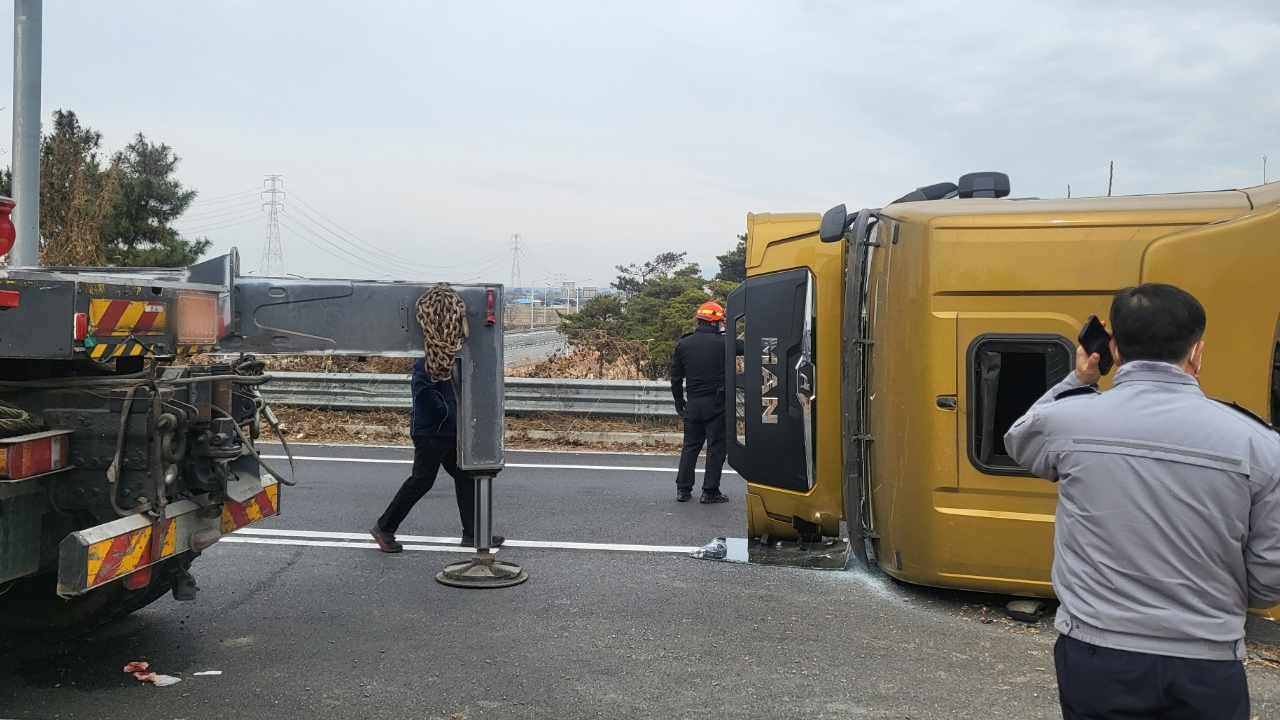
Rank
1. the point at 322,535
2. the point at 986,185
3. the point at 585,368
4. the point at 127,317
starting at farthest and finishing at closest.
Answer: the point at 585,368, the point at 322,535, the point at 986,185, the point at 127,317

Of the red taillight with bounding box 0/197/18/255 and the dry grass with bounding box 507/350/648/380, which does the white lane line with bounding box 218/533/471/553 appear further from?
the dry grass with bounding box 507/350/648/380

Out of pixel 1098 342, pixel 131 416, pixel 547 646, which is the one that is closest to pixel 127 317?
pixel 131 416

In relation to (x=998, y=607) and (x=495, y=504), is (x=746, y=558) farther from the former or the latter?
(x=495, y=504)

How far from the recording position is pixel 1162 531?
221cm

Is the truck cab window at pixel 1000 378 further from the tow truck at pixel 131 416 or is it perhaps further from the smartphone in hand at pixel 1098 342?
the tow truck at pixel 131 416

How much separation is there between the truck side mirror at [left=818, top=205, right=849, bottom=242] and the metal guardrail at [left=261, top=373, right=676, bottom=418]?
21.5ft

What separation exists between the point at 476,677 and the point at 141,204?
2426 centimetres

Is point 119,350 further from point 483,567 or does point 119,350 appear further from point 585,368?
point 585,368

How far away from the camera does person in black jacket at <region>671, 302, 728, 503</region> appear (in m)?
8.54

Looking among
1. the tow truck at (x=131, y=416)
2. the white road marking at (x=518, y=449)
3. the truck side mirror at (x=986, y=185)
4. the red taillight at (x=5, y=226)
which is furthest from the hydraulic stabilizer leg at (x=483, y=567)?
the white road marking at (x=518, y=449)

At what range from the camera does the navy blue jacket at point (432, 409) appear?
6.40 m

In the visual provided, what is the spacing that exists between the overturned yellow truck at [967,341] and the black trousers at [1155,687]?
2538mm

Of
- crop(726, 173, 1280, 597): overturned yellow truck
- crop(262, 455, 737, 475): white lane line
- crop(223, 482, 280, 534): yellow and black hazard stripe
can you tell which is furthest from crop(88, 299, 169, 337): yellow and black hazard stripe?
crop(262, 455, 737, 475): white lane line

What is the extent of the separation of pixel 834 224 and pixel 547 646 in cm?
266
